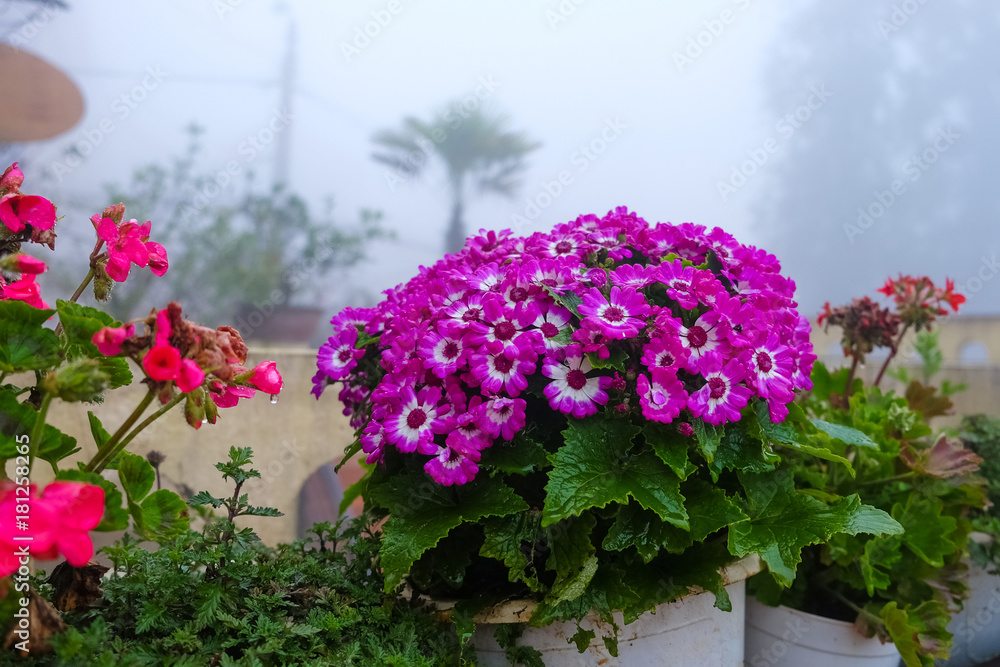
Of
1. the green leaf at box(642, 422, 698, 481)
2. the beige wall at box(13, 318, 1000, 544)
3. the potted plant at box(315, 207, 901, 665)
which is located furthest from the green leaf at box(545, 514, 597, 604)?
the beige wall at box(13, 318, 1000, 544)

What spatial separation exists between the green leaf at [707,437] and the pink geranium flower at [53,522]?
1.78ft

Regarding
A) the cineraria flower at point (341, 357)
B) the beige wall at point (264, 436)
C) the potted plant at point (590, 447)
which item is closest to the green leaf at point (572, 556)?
the potted plant at point (590, 447)

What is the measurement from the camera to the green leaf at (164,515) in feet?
1.67

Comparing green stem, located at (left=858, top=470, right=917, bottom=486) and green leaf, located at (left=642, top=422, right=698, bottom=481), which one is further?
green stem, located at (left=858, top=470, right=917, bottom=486)

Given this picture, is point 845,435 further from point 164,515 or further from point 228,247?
point 228,247

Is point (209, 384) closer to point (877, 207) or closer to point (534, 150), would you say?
point (534, 150)

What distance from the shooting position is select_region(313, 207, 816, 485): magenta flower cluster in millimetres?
652

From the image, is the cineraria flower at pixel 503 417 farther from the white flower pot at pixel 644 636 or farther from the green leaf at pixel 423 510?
the white flower pot at pixel 644 636

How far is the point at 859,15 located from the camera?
1.98 metres

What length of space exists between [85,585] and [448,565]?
37 centimetres

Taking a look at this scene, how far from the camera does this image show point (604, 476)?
64cm

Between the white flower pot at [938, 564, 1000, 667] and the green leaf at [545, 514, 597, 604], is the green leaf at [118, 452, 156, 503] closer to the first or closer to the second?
the green leaf at [545, 514, 597, 604]

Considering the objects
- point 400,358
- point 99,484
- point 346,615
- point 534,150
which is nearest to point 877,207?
point 534,150

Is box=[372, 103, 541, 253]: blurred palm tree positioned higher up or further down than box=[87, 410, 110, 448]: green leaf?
higher up
